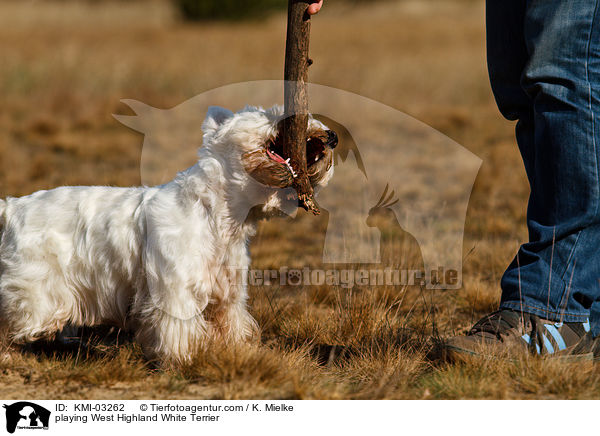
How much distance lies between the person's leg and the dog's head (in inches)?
34.8

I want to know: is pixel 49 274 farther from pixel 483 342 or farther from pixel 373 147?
pixel 373 147

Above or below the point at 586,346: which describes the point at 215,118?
above

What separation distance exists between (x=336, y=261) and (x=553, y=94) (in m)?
2.20

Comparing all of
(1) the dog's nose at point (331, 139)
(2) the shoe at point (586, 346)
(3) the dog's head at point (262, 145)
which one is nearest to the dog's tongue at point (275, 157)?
(3) the dog's head at point (262, 145)

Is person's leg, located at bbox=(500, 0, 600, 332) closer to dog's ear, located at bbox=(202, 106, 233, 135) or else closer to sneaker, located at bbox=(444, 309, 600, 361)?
sneaker, located at bbox=(444, 309, 600, 361)

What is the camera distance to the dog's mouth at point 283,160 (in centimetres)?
270

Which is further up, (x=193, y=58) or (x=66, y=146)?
(x=193, y=58)

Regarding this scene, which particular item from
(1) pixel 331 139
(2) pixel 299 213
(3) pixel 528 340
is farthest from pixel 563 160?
(2) pixel 299 213

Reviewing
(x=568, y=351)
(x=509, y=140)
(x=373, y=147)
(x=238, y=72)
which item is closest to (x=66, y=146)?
(x=373, y=147)

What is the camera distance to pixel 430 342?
10.2 ft
